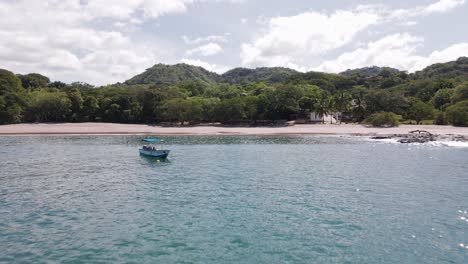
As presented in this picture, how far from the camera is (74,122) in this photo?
95.6 m

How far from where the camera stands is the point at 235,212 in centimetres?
2009

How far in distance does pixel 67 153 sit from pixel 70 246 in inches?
1385

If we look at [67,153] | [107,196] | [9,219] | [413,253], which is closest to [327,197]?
[413,253]

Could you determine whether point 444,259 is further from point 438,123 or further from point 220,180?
point 438,123

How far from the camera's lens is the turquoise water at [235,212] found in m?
14.6

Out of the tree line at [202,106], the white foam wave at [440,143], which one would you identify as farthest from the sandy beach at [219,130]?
the white foam wave at [440,143]

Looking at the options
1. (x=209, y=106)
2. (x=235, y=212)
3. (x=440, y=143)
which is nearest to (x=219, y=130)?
(x=209, y=106)

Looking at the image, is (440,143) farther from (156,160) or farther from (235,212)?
(235,212)

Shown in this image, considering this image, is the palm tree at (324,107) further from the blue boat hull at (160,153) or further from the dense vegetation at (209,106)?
the blue boat hull at (160,153)

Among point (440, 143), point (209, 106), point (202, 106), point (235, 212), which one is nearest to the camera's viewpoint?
point (235, 212)

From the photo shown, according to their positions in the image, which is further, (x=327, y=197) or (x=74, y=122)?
(x=74, y=122)

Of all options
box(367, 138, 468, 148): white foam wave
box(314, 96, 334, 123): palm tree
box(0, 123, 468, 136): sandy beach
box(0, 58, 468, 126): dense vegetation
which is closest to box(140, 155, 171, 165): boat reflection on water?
box(0, 123, 468, 136): sandy beach

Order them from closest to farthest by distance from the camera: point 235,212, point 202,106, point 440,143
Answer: point 235,212 → point 440,143 → point 202,106

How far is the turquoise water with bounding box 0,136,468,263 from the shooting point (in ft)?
48.0
